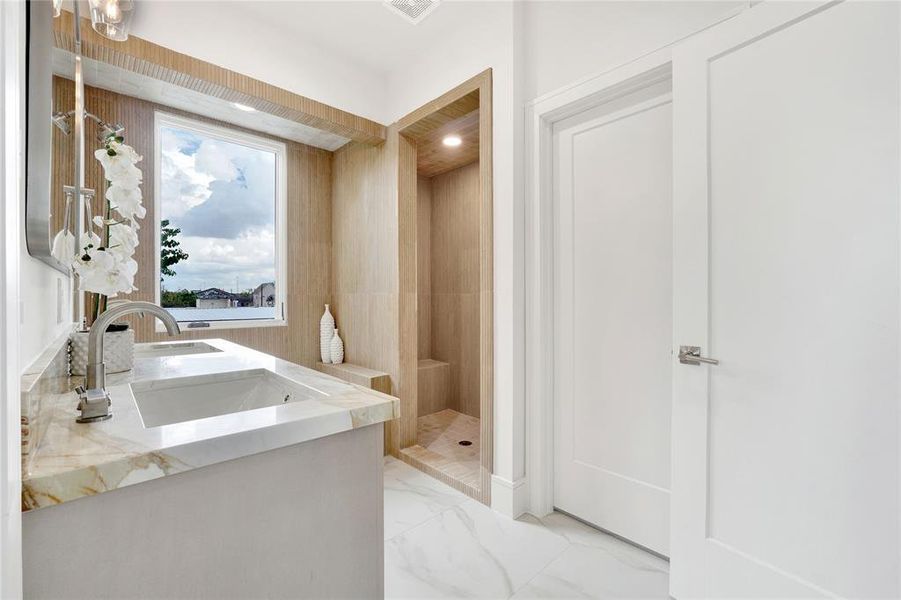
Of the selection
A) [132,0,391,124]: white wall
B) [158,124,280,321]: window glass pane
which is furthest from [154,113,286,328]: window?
[132,0,391,124]: white wall

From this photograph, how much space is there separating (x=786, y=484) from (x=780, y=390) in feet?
0.97

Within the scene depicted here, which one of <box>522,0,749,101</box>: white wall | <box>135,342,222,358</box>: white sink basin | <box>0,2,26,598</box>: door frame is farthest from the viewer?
<box>135,342,222,358</box>: white sink basin

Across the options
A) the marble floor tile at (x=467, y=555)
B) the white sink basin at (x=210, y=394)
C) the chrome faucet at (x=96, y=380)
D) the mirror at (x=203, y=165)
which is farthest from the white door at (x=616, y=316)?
the chrome faucet at (x=96, y=380)

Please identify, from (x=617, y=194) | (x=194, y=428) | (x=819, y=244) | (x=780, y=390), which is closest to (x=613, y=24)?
(x=617, y=194)

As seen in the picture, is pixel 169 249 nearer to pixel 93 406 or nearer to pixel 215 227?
pixel 215 227

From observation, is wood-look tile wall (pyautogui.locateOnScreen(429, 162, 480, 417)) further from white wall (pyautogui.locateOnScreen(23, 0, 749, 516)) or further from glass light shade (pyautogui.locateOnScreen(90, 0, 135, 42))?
glass light shade (pyautogui.locateOnScreen(90, 0, 135, 42))

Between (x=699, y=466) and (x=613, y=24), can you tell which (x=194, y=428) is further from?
(x=613, y=24)

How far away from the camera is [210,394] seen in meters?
1.34

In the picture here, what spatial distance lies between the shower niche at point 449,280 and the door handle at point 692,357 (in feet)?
3.16

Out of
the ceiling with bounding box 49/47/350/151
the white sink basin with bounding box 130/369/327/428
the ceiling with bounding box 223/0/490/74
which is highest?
the ceiling with bounding box 223/0/490/74

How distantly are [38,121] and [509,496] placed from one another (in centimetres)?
Answer: 219

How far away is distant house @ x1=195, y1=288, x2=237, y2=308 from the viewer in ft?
10.1

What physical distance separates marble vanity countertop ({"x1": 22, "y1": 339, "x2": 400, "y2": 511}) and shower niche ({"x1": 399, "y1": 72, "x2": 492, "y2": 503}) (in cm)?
133

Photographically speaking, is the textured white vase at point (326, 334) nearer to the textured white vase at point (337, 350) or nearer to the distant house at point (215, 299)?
the textured white vase at point (337, 350)
